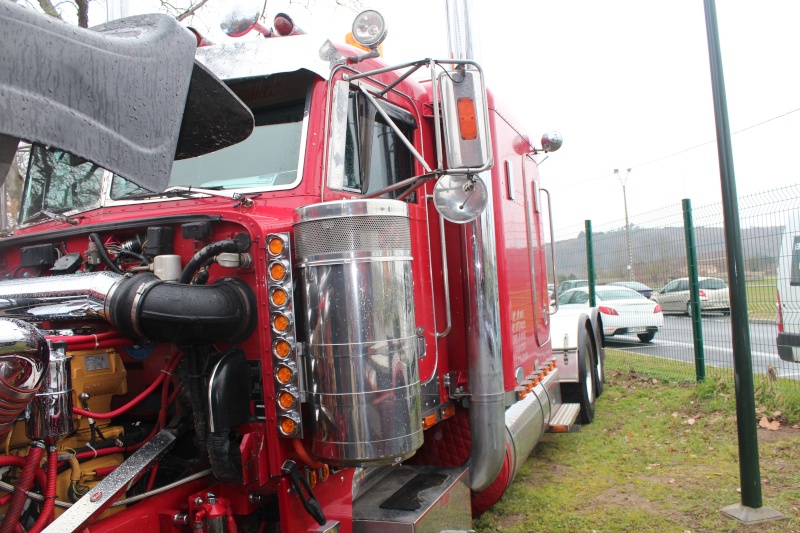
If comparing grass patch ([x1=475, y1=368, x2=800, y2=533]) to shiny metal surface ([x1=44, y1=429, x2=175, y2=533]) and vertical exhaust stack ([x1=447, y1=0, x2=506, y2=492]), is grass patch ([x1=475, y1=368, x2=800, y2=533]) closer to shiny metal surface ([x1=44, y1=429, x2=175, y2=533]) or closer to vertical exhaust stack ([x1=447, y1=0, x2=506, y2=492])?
vertical exhaust stack ([x1=447, y1=0, x2=506, y2=492])

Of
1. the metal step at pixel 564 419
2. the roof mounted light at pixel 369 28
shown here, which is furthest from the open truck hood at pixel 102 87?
the metal step at pixel 564 419

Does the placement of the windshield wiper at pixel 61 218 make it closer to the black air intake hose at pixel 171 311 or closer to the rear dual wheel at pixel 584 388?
the black air intake hose at pixel 171 311

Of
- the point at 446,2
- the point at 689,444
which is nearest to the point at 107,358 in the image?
the point at 446,2

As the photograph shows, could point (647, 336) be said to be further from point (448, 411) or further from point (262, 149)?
point (262, 149)

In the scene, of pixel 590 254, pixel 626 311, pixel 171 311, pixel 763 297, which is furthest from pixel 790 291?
pixel 171 311

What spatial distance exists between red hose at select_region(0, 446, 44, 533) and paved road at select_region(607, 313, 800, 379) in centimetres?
694

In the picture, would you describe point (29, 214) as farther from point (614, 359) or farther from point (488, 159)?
point (614, 359)

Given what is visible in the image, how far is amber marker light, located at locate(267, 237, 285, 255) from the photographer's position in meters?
2.57

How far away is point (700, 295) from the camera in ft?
28.1

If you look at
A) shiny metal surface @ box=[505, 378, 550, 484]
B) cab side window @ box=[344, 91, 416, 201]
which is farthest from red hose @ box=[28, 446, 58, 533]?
shiny metal surface @ box=[505, 378, 550, 484]

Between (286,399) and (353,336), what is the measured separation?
37cm

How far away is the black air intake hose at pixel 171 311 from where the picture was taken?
241cm

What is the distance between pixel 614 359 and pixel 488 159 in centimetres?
867

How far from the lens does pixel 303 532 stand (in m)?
2.84
